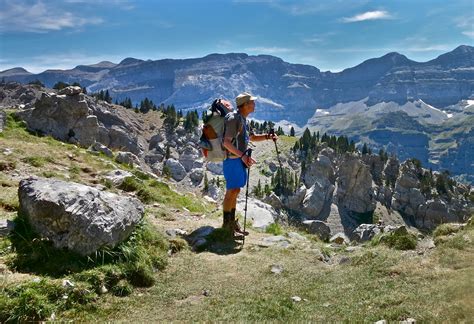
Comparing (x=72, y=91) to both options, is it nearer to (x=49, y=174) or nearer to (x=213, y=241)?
(x=49, y=174)

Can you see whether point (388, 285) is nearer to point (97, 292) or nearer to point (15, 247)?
point (97, 292)

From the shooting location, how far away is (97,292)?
9461 millimetres

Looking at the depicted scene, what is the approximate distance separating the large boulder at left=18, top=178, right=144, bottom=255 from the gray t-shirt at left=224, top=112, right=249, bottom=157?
461 centimetres

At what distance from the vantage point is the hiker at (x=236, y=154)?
14.3 metres

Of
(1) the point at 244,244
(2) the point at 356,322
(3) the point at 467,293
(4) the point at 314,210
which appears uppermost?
(3) the point at 467,293

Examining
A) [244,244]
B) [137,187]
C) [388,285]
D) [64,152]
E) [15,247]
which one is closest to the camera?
[388,285]

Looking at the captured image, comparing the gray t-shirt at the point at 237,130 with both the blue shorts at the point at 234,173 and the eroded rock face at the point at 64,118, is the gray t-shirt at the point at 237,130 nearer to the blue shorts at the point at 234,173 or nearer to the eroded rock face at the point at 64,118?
the blue shorts at the point at 234,173

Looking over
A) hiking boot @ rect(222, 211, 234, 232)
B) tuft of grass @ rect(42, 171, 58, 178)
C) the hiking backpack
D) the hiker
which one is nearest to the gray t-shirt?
the hiker

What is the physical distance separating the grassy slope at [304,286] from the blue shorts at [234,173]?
2088mm

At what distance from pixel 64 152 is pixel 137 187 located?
6.88m

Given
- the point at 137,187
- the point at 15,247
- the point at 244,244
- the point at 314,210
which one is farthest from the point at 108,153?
the point at 314,210

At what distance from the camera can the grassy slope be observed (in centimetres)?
806

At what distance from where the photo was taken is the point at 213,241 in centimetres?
1427

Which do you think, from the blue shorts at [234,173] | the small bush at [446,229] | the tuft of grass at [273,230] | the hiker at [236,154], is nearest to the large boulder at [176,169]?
the tuft of grass at [273,230]
